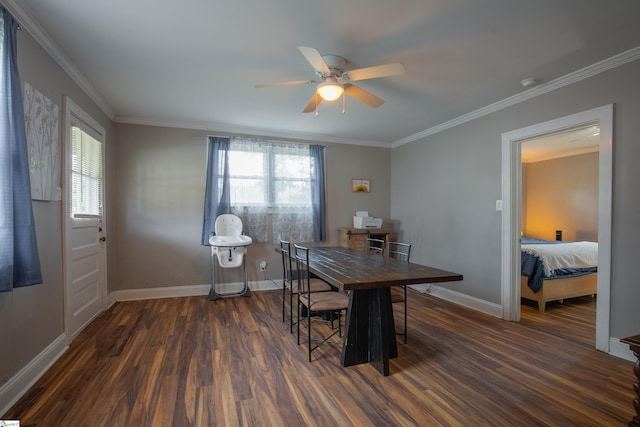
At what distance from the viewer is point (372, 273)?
6.87 ft

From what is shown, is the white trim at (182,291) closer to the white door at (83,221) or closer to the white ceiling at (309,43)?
the white door at (83,221)

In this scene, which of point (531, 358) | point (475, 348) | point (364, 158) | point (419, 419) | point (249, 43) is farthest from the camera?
point (364, 158)

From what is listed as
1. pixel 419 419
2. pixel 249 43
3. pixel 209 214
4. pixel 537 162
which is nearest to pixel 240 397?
pixel 419 419

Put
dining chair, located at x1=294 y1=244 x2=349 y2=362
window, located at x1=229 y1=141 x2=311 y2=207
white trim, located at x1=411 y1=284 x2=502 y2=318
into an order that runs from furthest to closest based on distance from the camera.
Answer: window, located at x1=229 y1=141 x2=311 y2=207 < white trim, located at x1=411 y1=284 x2=502 y2=318 < dining chair, located at x1=294 y1=244 x2=349 y2=362

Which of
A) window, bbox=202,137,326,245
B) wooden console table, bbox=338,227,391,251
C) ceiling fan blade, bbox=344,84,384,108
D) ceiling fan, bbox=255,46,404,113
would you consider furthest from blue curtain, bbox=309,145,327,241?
ceiling fan blade, bbox=344,84,384,108

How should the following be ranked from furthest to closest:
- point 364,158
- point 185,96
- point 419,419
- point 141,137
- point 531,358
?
point 364,158
point 141,137
point 185,96
point 531,358
point 419,419

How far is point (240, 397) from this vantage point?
1.82 metres

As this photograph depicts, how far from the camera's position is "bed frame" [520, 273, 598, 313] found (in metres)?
3.45

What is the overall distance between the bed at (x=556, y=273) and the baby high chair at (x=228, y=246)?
346 centimetres

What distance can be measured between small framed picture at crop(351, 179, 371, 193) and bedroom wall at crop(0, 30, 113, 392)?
3.65 meters

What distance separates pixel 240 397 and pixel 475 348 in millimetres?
1931

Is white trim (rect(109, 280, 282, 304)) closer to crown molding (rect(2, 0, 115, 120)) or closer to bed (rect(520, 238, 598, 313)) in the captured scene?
crown molding (rect(2, 0, 115, 120))

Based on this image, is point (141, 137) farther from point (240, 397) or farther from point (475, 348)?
point (475, 348)

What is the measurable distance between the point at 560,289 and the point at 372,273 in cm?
300
